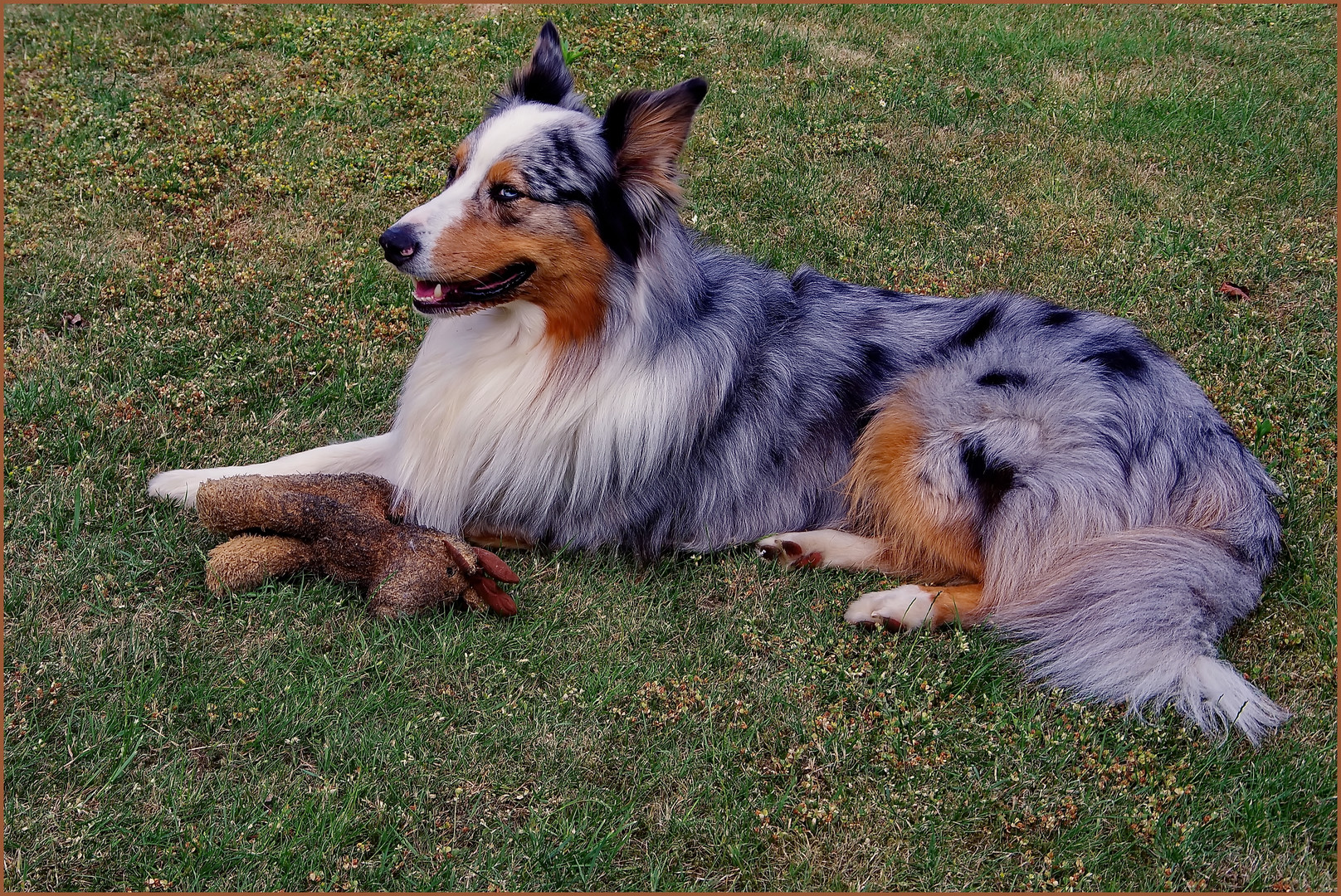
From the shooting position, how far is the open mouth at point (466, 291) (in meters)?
3.72

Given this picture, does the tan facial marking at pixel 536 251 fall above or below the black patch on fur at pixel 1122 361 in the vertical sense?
above

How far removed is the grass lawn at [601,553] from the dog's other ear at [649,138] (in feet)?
4.60

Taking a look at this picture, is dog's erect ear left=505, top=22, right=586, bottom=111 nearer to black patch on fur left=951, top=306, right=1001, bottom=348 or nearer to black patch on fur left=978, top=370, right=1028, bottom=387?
black patch on fur left=951, top=306, right=1001, bottom=348

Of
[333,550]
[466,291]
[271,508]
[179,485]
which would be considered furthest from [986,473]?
[179,485]

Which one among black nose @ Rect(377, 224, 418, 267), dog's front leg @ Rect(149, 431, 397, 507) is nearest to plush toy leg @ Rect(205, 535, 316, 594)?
dog's front leg @ Rect(149, 431, 397, 507)

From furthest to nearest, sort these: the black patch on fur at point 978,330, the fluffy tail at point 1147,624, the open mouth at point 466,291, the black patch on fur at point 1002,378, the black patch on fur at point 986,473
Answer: the black patch on fur at point 978,330
the black patch on fur at point 1002,378
the black patch on fur at point 986,473
the open mouth at point 466,291
the fluffy tail at point 1147,624

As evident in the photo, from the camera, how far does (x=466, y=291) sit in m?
3.74

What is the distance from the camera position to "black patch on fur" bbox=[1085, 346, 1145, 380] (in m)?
3.99

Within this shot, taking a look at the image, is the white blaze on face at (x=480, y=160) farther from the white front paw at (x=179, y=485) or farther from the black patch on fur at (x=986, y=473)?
the black patch on fur at (x=986, y=473)

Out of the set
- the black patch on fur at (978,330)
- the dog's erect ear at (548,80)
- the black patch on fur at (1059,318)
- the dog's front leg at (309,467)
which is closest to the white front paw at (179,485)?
the dog's front leg at (309,467)

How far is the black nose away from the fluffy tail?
240 cm

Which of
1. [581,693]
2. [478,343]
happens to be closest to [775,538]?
[581,693]

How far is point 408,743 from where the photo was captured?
3223 millimetres

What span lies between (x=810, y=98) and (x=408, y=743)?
558cm
